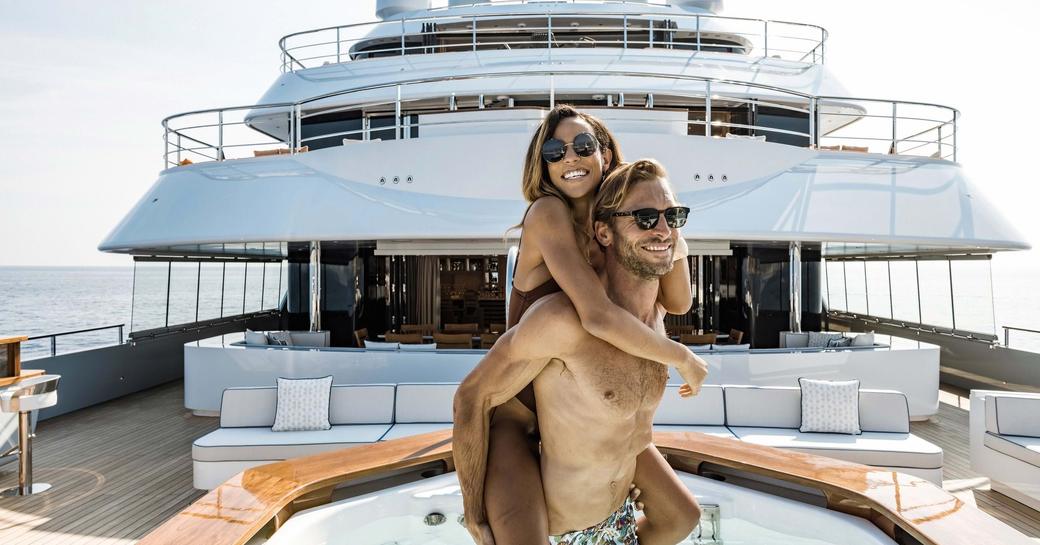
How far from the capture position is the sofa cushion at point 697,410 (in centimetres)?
592

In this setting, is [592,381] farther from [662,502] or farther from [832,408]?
[832,408]

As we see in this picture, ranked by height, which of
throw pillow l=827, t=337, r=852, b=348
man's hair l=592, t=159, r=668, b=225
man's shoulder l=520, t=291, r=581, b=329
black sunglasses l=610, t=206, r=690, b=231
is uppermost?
man's hair l=592, t=159, r=668, b=225

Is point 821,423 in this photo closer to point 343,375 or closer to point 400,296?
point 343,375

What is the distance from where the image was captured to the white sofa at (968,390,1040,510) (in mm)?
4918

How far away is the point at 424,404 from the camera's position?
6027 millimetres

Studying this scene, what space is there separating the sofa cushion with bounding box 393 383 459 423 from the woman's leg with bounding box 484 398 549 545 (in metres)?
4.27

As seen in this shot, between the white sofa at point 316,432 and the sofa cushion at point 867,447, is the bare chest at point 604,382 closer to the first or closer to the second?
the sofa cushion at point 867,447

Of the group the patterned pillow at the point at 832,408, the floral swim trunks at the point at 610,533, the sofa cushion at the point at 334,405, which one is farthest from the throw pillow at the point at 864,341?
the floral swim trunks at the point at 610,533

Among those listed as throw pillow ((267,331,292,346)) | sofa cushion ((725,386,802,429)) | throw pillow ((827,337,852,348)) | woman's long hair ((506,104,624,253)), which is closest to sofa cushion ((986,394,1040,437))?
sofa cushion ((725,386,802,429))

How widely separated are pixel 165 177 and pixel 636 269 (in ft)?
29.8

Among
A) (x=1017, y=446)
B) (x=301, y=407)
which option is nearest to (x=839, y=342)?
(x=1017, y=446)

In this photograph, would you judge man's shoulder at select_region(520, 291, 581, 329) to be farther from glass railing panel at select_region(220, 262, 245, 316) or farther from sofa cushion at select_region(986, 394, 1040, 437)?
glass railing panel at select_region(220, 262, 245, 316)

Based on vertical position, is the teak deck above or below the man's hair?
below

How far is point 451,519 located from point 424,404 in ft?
9.22
